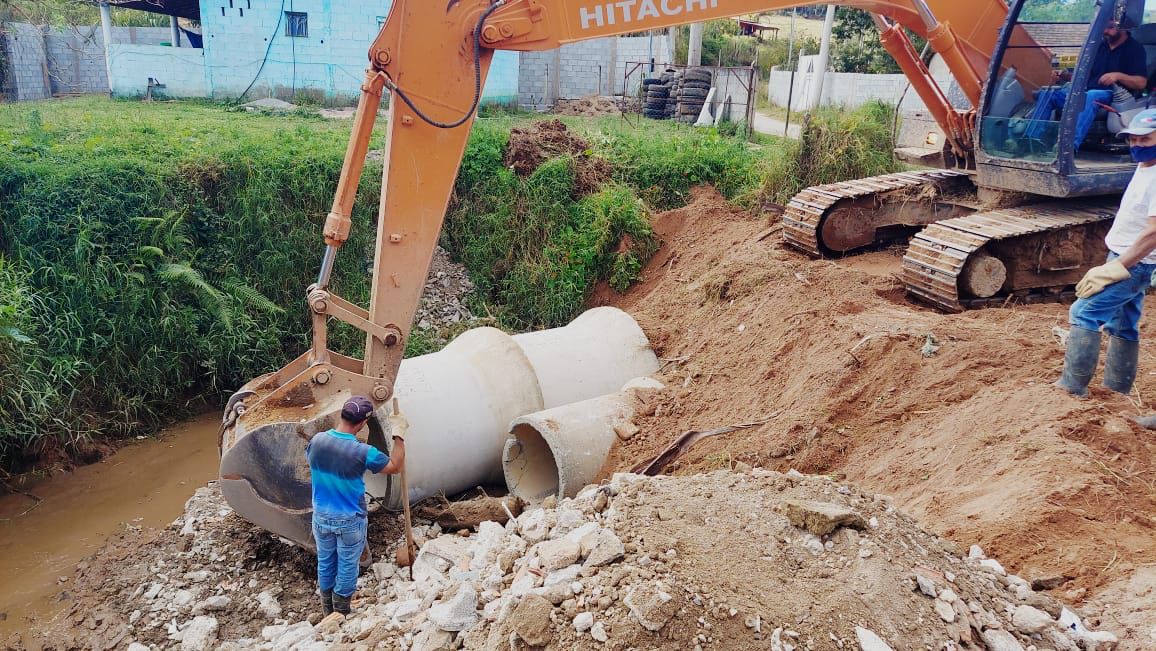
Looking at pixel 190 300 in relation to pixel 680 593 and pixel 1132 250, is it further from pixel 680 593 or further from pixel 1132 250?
pixel 1132 250

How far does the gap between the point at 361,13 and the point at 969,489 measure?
16397 mm

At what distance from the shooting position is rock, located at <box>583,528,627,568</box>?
3.33m

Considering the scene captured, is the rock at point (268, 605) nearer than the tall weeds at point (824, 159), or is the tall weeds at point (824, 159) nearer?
the rock at point (268, 605)

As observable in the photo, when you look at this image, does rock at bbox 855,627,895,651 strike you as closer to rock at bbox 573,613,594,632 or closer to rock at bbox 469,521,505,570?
rock at bbox 573,613,594,632

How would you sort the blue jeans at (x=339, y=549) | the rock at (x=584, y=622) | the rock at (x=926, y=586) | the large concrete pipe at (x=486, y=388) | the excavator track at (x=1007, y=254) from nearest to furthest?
the rock at (x=584, y=622), the rock at (x=926, y=586), the blue jeans at (x=339, y=549), the large concrete pipe at (x=486, y=388), the excavator track at (x=1007, y=254)

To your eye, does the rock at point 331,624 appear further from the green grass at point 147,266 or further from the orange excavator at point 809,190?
the green grass at point 147,266

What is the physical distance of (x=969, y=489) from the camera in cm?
422

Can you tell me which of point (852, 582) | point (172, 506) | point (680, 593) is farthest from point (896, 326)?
point (172, 506)

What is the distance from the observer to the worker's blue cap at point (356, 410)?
4.51 m

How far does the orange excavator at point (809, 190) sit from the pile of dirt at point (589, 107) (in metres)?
10.7

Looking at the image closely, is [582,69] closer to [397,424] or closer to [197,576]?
[397,424]

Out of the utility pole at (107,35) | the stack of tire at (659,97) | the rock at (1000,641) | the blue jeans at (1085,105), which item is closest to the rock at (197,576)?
the rock at (1000,641)

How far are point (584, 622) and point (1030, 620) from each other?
1.74 meters

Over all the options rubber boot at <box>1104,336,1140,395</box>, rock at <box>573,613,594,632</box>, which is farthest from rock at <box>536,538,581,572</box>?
rubber boot at <box>1104,336,1140,395</box>
